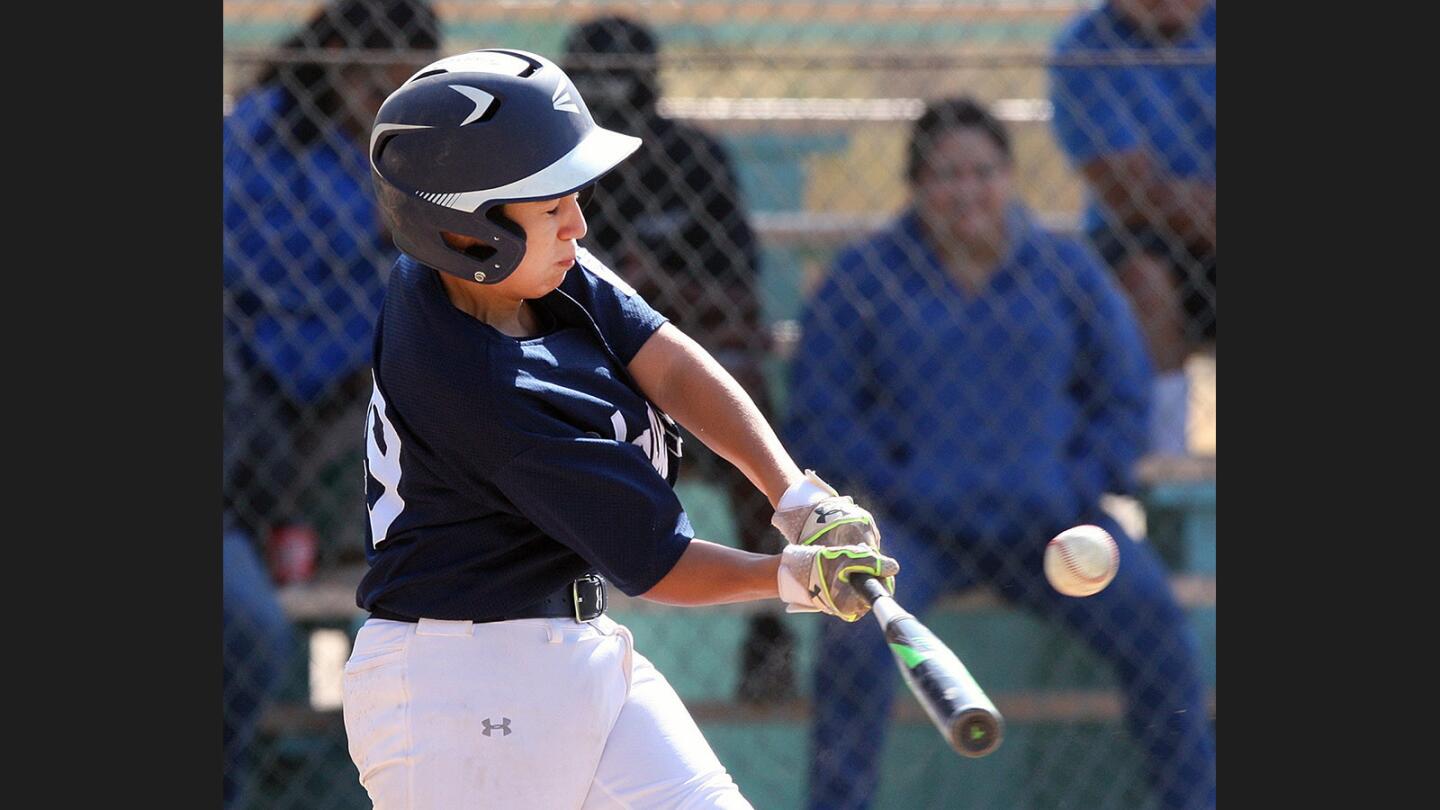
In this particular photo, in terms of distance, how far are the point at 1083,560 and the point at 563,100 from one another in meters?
1.00

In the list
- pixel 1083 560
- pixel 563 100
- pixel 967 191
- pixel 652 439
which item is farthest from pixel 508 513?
pixel 967 191

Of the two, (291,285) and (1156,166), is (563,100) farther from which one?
(1156,166)

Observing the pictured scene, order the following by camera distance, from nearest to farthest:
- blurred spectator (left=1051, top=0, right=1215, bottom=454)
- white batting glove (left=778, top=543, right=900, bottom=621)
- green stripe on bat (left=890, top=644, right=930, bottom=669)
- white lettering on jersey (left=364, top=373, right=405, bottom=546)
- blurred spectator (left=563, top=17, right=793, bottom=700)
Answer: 1. green stripe on bat (left=890, top=644, right=930, bottom=669)
2. white batting glove (left=778, top=543, right=900, bottom=621)
3. white lettering on jersey (left=364, top=373, right=405, bottom=546)
4. blurred spectator (left=563, top=17, right=793, bottom=700)
5. blurred spectator (left=1051, top=0, right=1215, bottom=454)

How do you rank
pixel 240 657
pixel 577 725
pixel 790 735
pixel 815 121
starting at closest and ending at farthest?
pixel 577 725 < pixel 240 657 < pixel 790 735 < pixel 815 121

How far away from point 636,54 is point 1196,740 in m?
2.16

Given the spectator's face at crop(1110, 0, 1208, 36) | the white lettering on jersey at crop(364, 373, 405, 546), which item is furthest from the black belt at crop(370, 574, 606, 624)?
the spectator's face at crop(1110, 0, 1208, 36)

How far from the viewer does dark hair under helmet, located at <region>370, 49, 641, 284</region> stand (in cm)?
222

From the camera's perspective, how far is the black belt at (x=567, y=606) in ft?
7.52

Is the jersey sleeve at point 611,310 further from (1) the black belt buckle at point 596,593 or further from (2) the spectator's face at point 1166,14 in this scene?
(2) the spectator's face at point 1166,14

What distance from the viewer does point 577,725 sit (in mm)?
2248

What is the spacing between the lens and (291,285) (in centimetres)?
397

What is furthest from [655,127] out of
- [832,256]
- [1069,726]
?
[1069,726]

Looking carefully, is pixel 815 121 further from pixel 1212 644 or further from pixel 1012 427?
pixel 1212 644

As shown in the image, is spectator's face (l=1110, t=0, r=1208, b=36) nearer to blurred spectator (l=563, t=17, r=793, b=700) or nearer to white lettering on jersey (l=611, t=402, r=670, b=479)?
blurred spectator (l=563, t=17, r=793, b=700)
